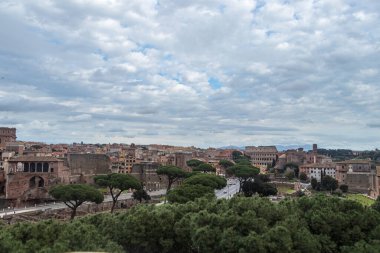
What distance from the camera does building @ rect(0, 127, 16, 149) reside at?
294 feet

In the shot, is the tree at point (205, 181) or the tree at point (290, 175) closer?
the tree at point (205, 181)

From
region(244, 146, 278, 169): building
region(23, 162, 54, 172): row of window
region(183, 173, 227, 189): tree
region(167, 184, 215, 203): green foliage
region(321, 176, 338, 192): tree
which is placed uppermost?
region(244, 146, 278, 169): building

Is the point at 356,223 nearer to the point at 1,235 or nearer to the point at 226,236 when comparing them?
the point at 226,236

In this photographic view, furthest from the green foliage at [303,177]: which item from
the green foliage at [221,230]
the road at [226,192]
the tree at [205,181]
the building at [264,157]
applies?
the green foliage at [221,230]

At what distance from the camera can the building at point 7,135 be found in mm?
89750

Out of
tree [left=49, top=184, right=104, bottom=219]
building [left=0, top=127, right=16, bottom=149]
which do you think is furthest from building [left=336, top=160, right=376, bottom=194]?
building [left=0, top=127, right=16, bottom=149]

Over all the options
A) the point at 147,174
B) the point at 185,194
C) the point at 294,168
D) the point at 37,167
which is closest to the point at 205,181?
the point at 185,194

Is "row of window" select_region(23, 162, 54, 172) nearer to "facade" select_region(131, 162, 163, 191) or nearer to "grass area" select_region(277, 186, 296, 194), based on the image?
"facade" select_region(131, 162, 163, 191)

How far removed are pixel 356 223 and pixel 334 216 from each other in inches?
40.6

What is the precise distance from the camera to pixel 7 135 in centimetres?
9206

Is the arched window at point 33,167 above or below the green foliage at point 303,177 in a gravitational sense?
above

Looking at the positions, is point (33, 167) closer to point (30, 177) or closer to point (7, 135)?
point (30, 177)

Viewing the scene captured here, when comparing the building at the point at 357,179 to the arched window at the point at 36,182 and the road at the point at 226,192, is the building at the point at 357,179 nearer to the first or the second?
the road at the point at 226,192

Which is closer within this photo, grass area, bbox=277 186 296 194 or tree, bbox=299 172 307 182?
grass area, bbox=277 186 296 194
